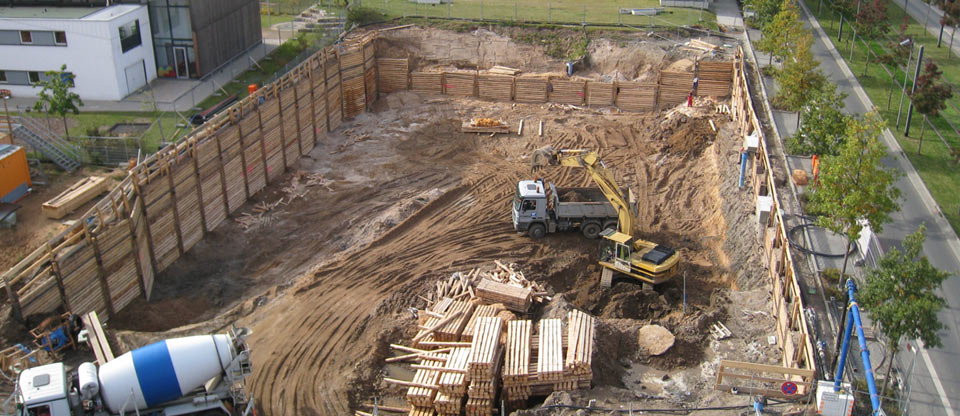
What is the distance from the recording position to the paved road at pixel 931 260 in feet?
67.7

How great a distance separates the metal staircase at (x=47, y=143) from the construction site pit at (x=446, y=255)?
710 cm

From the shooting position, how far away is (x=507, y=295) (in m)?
25.6

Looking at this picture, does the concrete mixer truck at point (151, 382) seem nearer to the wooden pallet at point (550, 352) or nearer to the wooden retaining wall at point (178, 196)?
the wooden retaining wall at point (178, 196)

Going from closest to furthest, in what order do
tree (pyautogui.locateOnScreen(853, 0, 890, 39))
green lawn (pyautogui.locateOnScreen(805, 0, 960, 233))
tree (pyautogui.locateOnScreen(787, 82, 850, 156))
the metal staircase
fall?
1. tree (pyautogui.locateOnScreen(787, 82, 850, 156))
2. the metal staircase
3. green lawn (pyautogui.locateOnScreen(805, 0, 960, 233))
4. tree (pyautogui.locateOnScreen(853, 0, 890, 39))

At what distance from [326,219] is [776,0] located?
33.1 m

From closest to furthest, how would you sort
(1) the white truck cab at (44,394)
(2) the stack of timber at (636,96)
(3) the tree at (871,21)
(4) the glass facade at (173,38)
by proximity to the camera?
1. (1) the white truck cab at (44,394)
2. (4) the glass facade at (173,38)
3. (2) the stack of timber at (636,96)
4. (3) the tree at (871,21)

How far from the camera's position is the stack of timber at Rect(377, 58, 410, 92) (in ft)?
153

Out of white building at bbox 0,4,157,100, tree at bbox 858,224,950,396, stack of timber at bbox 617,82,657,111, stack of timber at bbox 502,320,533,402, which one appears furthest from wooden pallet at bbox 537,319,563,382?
white building at bbox 0,4,157,100

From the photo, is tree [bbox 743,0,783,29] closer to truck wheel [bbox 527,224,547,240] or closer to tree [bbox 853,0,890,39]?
tree [bbox 853,0,890,39]

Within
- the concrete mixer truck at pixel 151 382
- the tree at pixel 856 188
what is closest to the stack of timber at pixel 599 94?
the tree at pixel 856 188

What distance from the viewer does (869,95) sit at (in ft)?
144

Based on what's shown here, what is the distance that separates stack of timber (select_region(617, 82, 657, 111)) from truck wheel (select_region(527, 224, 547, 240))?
1691cm

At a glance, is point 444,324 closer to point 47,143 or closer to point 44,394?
point 44,394

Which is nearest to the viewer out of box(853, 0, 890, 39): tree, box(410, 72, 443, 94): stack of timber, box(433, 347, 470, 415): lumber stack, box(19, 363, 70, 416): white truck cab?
box(19, 363, 70, 416): white truck cab
